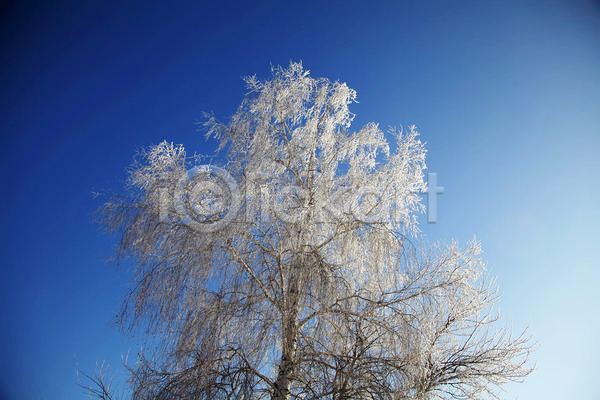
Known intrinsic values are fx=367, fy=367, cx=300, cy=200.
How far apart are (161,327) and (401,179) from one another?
3920 millimetres

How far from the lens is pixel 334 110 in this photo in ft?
22.0

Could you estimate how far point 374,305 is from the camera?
15.3 ft

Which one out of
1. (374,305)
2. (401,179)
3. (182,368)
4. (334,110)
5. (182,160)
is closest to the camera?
(182,368)

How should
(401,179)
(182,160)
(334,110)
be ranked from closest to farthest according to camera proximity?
(182,160), (401,179), (334,110)

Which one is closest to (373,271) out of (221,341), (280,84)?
(221,341)

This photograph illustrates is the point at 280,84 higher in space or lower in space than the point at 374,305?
higher

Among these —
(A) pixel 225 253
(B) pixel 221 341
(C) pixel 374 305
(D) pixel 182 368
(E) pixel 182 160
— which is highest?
(E) pixel 182 160

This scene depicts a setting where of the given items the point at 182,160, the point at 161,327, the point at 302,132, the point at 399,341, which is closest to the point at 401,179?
the point at 302,132

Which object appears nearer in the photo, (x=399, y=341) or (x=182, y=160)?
(x=399, y=341)

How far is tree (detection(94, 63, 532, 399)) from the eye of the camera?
4.40 meters

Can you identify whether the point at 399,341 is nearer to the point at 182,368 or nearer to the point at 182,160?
the point at 182,368

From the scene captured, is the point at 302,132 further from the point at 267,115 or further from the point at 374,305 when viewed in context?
the point at 374,305

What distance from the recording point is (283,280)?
5125mm

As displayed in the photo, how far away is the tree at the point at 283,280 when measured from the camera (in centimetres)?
440
